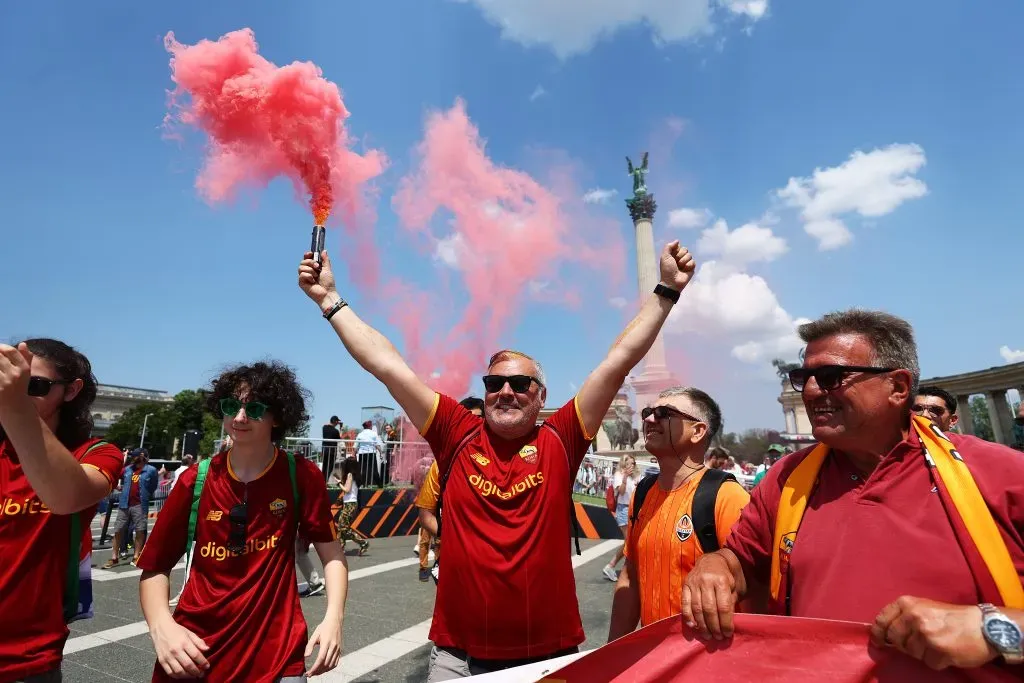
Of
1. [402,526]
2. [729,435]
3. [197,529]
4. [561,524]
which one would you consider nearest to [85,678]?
[197,529]

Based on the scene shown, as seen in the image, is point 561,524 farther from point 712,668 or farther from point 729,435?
point 729,435

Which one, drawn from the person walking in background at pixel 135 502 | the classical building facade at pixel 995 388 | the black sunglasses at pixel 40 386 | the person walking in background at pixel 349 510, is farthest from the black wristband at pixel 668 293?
the classical building facade at pixel 995 388

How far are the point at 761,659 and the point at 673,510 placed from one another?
3.82 feet

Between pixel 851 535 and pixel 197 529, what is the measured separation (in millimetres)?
2448

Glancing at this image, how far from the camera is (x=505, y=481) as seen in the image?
8.28 ft

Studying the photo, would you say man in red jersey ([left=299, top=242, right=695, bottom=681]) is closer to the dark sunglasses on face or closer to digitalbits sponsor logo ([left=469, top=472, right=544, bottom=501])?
digitalbits sponsor logo ([left=469, top=472, right=544, bottom=501])

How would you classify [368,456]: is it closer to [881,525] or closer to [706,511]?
[706,511]

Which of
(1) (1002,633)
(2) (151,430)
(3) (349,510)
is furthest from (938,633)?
(2) (151,430)

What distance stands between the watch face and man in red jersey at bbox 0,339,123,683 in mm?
2901

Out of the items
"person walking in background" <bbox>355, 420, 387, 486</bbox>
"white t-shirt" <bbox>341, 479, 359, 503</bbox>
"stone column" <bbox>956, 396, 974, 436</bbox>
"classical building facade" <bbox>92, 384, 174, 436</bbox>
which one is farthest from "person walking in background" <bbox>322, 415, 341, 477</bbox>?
"classical building facade" <bbox>92, 384, 174, 436</bbox>

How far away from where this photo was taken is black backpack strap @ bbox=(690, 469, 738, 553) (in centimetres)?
246

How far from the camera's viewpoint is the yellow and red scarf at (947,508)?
4.35 feet

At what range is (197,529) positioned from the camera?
238 cm

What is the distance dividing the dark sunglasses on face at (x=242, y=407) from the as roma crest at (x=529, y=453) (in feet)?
3.99
